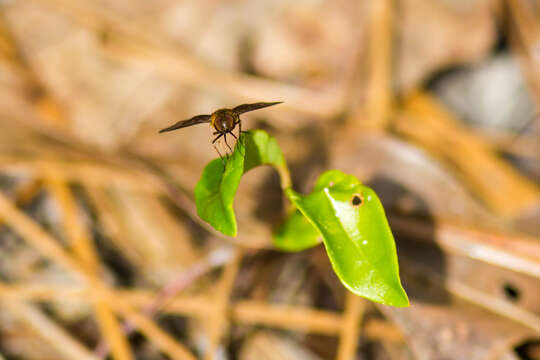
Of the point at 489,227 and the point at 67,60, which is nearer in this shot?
the point at 489,227

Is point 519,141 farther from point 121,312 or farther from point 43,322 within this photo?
point 43,322

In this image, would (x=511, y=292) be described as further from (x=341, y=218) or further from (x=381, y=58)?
(x=381, y=58)

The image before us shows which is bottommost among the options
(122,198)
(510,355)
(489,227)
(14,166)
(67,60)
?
(510,355)

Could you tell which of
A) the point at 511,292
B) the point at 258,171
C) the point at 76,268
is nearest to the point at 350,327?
the point at 511,292

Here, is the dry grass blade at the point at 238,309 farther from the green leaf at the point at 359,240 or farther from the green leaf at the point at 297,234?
the green leaf at the point at 359,240

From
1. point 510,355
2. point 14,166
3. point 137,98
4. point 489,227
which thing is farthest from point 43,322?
point 489,227

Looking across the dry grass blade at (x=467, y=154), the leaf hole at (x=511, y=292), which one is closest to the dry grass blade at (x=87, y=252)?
the leaf hole at (x=511, y=292)
